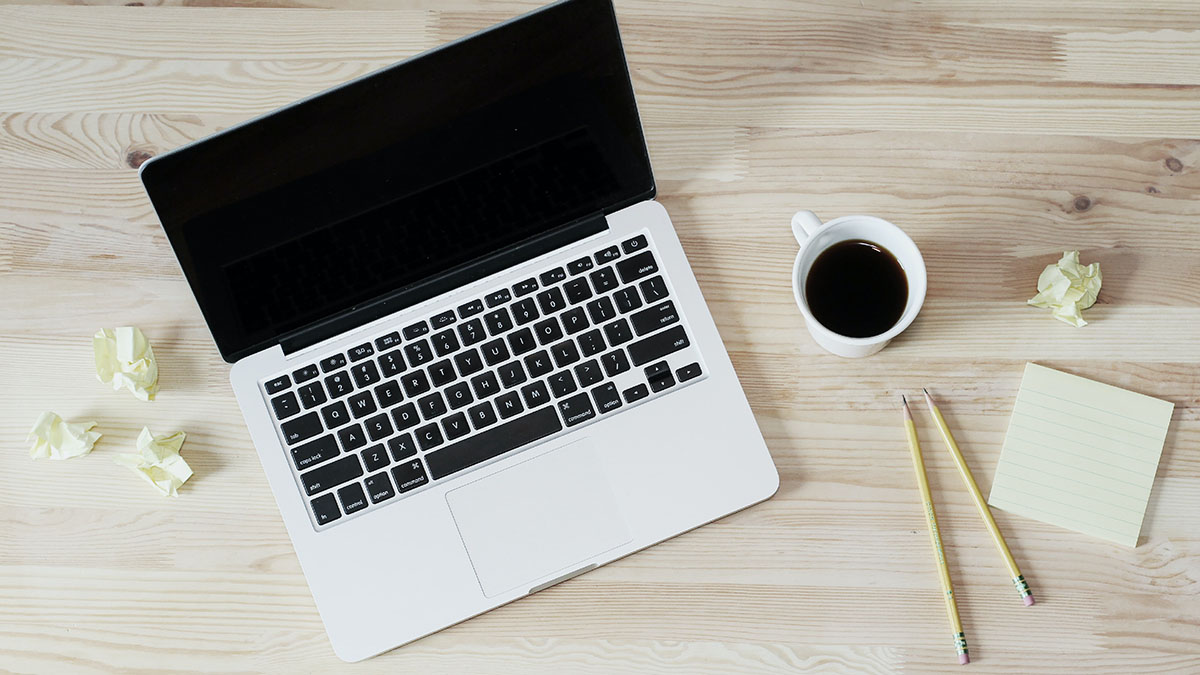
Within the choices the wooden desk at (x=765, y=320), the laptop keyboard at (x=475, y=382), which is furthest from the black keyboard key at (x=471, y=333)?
the wooden desk at (x=765, y=320)

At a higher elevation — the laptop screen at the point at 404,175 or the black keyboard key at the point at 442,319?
the laptop screen at the point at 404,175

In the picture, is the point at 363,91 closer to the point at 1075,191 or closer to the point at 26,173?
the point at 26,173

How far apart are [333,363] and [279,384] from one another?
0.17 feet

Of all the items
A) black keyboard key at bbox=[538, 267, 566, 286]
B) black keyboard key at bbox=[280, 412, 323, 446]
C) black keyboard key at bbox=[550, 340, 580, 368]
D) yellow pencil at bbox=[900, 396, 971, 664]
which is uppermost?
black keyboard key at bbox=[538, 267, 566, 286]

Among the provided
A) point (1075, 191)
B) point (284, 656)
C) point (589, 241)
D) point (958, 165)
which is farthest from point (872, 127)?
point (284, 656)

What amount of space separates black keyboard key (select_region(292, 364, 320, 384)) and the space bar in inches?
5.1

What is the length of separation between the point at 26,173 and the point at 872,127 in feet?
2.79

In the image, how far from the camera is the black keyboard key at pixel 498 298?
83 cm

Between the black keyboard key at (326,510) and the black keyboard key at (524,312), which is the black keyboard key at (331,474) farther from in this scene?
the black keyboard key at (524,312)

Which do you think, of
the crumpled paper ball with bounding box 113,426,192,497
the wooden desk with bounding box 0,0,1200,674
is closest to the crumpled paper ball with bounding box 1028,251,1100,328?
the wooden desk with bounding box 0,0,1200,674

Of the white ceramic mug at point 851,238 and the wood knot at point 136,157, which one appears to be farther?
the wood knot at point 136,157

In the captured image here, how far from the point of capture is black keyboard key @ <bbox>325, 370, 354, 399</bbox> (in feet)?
2.70

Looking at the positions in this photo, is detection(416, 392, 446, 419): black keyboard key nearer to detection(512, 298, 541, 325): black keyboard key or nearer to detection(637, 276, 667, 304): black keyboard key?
detection(512, 298, 541, 325): black keyboard key

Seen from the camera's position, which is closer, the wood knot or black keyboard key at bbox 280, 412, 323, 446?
black keyboard key at bbox 280, 412, 323, 446
